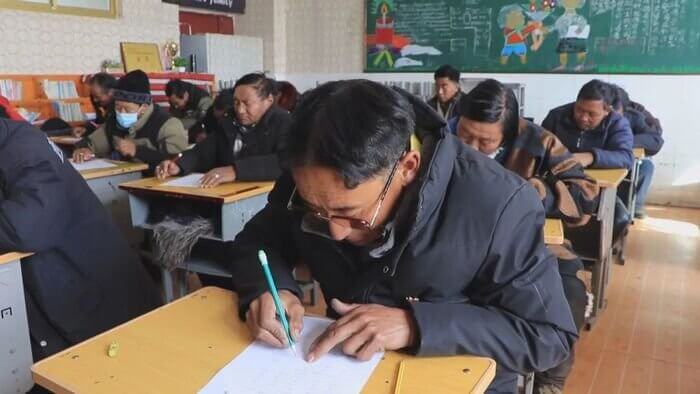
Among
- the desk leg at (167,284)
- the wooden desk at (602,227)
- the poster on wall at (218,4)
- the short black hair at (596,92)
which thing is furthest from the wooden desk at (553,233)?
the poster on wall at (218,4)

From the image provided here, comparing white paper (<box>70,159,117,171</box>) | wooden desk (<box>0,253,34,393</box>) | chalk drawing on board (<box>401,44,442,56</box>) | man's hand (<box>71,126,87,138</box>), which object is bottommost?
wooden desk (<box>0,253,34,393</box>)

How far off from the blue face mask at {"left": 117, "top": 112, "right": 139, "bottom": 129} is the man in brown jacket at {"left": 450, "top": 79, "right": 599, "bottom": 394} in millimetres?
2083

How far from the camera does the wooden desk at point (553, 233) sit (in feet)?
6.44

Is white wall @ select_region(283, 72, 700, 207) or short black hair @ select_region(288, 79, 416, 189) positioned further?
white wall @ select_region(283, 72, 700, 207)

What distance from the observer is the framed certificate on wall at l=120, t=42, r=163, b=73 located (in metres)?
6.06

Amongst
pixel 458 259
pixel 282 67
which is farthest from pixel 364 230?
pixel 282 67

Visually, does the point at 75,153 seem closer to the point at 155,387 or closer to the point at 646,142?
the point at 155,387

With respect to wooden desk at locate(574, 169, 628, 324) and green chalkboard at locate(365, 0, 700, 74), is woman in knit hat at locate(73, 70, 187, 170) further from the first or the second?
green chalkboard at locate(365, 0, 700, 74)

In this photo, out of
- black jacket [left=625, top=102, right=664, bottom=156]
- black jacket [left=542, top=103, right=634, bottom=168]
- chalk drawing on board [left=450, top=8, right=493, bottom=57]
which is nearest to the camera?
black jacket [left=542, top=103, right=634, bottom=168]

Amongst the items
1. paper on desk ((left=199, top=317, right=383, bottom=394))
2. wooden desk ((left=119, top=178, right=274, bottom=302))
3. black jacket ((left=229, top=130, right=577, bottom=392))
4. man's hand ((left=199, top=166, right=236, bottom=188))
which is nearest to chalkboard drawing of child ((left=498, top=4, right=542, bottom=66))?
wooden desk ((left=119, top=178, right=274, bottom=302))

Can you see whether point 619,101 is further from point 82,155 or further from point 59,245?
point 59,245

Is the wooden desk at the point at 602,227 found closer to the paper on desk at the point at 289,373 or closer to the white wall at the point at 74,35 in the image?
the paper on desk at the point at 289,373

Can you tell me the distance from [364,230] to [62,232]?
3.53 ft

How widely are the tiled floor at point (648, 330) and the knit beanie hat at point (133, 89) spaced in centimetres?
272
